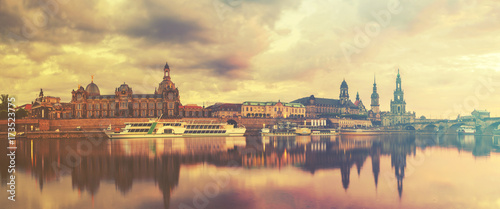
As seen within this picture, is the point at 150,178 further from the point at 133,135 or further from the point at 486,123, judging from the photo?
the point at 486,123

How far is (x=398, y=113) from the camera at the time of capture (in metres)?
190

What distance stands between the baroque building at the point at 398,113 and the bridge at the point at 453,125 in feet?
98.0

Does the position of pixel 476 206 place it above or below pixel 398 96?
below

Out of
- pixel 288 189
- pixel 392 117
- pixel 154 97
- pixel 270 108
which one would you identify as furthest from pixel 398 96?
pixel 288 189

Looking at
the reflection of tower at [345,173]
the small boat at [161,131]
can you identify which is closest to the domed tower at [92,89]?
the small boat at [161,131]

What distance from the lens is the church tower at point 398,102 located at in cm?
19188

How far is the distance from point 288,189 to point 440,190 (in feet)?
32.2

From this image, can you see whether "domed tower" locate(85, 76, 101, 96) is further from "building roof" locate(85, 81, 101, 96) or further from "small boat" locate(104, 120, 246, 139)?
"small boat" locate(104, 120, 246, 139)

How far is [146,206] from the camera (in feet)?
53.3

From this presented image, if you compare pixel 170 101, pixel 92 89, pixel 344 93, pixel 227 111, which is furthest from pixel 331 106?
pixel 92 89

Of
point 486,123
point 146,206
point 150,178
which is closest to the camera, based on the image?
point 146,206

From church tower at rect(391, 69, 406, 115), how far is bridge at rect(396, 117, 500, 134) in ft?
115

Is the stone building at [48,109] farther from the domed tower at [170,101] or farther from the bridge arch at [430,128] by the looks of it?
the bridge arch at [430,128]

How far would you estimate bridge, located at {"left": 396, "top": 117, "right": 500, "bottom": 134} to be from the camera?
127 meters
